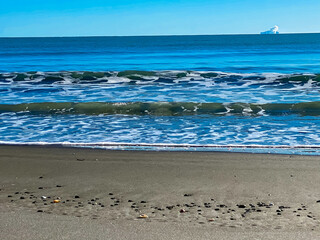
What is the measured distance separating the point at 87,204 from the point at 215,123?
6539 millimetres

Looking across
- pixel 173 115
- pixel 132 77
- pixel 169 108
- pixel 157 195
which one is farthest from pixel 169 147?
pixel 132 77

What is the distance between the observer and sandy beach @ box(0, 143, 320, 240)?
14.1 ft

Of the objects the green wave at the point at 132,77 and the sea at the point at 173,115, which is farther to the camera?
the green wave at the point at 132,77

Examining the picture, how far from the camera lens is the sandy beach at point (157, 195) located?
4289 mm

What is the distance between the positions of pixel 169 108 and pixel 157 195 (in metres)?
8.75

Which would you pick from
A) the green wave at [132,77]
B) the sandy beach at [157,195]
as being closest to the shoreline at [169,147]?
the sandy beach at [157,195]

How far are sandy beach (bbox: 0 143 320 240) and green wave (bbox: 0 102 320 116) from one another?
557cm

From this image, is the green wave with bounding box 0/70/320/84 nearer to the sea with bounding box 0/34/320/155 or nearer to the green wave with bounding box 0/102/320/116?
the sea with bounding box 0/34/320/155

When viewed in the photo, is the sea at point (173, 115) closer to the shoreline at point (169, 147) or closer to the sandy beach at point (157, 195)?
the shoreline at point (169, 147)

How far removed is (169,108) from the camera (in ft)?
46.5

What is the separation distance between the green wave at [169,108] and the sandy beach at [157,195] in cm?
557

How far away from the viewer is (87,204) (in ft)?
17.0

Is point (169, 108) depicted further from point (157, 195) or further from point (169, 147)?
Answer: point (157, 195)

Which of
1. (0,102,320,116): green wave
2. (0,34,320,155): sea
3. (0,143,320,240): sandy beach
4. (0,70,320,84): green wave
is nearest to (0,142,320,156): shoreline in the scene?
(0,34,320,155): sea
